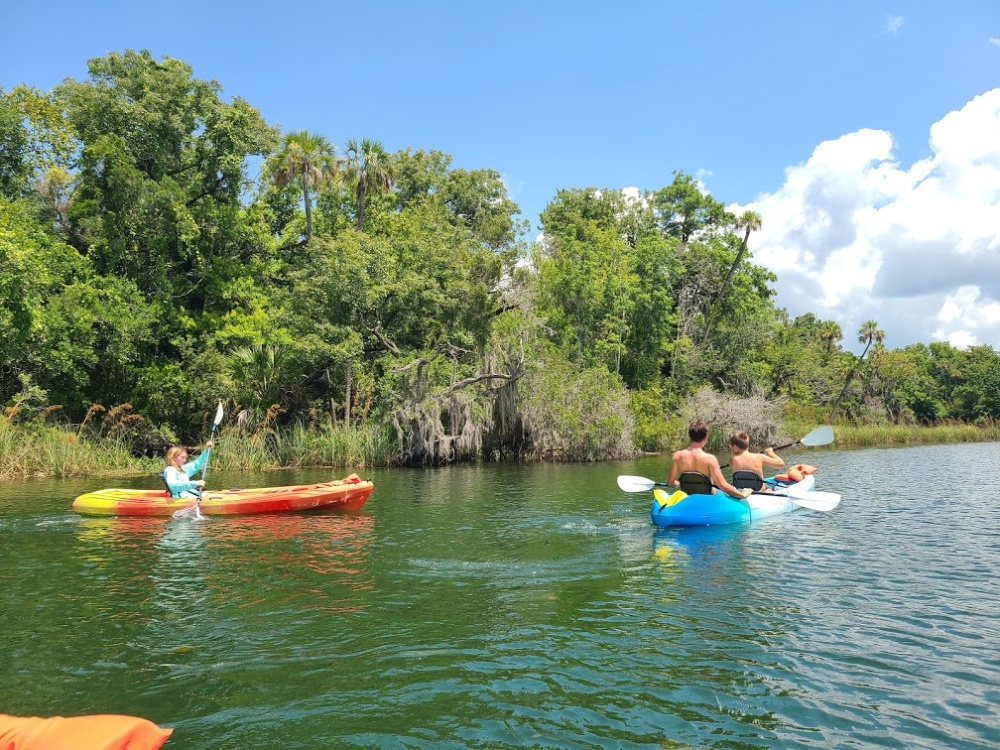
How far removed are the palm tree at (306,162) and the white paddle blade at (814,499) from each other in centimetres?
2305

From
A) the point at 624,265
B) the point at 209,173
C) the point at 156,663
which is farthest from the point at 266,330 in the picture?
the point at 156,663

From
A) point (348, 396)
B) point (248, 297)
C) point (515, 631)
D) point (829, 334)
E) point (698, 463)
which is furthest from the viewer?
point (829, 334)

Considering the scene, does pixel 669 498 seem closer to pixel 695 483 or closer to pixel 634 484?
pixel 695 483

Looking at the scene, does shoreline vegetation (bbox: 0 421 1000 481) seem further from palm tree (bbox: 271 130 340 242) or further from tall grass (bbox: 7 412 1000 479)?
palm tree (bbox: 271 130 340 242)

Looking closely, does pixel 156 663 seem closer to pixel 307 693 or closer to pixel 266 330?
pixel 307 693

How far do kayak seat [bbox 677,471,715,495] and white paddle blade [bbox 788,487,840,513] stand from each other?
102 inches

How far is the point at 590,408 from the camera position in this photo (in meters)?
27.6

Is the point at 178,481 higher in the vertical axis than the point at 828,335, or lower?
lower

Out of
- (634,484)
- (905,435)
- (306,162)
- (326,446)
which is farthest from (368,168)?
(905,435)

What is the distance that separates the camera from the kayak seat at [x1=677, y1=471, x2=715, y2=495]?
11227mm

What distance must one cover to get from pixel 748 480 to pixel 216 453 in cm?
1709

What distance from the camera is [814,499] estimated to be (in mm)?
12992

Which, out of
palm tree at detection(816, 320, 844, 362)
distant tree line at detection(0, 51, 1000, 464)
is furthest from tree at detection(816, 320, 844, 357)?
distant tree line at detection(0, 51, 1000, 464)

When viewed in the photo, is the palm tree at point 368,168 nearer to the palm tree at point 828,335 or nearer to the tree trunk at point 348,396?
the tree trunk at point 348,396
